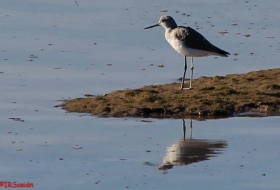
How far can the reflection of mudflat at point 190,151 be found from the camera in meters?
9.02

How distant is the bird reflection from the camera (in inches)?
355

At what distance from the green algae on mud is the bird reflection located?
114 centimetres

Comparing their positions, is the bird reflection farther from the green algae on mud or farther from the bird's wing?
the bird's wing

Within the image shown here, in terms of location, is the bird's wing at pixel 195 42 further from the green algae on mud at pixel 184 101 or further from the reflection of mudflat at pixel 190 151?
the reflection of mudflat at pixel 190 151

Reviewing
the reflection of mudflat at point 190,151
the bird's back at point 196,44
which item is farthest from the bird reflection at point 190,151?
the bird's back at point 196,44

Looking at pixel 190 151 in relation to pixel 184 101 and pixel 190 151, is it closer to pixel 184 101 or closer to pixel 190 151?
pixel 190 151

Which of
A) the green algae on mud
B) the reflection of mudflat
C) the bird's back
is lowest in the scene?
the reflection of mudflat

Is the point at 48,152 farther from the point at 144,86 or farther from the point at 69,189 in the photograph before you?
the point at 144,86

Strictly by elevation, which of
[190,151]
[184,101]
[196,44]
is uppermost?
[196,44]

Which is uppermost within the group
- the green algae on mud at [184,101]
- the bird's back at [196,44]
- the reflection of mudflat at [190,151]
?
the bird's back at [196,44]

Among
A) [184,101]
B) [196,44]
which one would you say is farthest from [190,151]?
[196,44]

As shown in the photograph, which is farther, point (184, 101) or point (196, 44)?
point (196, 44)

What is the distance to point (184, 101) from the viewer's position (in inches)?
445

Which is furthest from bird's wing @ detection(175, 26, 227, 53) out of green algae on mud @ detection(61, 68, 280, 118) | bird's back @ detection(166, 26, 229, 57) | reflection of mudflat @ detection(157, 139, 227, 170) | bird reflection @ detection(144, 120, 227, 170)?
reflection of mudflat @ detection(157, 139, 227, 170)
